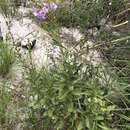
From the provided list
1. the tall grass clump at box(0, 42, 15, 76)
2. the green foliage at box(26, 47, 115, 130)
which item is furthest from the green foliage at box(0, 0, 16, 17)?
the green foliage at box(26, 47, 115, 130)

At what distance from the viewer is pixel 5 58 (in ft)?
14.2

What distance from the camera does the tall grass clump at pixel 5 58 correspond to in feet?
14.1

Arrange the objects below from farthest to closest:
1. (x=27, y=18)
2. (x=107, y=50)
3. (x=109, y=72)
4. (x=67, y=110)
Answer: (x=27, y=18) < (x=107, y=50) < (x=109, y=72) < (x=67, y=110)

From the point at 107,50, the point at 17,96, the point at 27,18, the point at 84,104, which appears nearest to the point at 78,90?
the point at 84,104

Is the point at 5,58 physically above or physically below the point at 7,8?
below

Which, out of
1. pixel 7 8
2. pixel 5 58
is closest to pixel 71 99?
pixel 5 58

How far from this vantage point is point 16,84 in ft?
14.2

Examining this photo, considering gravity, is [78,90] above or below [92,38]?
below

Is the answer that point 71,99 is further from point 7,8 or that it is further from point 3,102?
point 7,8

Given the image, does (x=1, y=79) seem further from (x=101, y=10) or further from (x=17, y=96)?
(x=101, y=10)

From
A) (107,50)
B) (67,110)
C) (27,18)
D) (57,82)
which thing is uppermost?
(27,18)

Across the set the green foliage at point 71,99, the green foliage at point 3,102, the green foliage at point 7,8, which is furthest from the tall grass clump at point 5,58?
the green foliage at point 7,8

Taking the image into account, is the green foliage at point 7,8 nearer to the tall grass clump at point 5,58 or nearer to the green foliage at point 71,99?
the tall grass clump at point 5,58

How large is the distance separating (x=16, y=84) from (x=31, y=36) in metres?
0.98
